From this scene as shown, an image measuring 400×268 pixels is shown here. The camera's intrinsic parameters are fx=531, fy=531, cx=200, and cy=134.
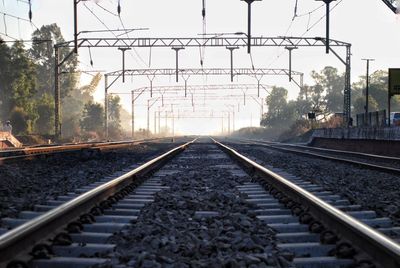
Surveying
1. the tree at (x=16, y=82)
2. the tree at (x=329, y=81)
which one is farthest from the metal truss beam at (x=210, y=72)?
the tree at (x=329, y=81)

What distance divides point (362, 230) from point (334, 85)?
404 feet

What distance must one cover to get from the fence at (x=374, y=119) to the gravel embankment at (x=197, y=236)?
23369 mm

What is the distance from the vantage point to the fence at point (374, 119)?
1205 inches

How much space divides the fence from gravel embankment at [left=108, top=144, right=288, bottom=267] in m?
23.4

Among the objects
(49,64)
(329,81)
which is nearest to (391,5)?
(49,64)

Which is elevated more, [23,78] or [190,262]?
[23,78]

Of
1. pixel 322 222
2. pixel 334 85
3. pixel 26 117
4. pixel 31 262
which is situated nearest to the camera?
pixel 31 262

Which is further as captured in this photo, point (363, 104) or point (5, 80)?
point (363, 104)

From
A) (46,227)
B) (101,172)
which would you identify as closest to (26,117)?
(101,172)

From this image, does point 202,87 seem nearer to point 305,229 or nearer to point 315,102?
point 315,102

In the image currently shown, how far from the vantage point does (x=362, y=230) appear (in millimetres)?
4543

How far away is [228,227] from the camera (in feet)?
18.4

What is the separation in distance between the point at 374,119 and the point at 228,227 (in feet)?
95.7

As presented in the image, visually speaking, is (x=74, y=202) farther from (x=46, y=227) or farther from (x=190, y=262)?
(x=190, y=262)
